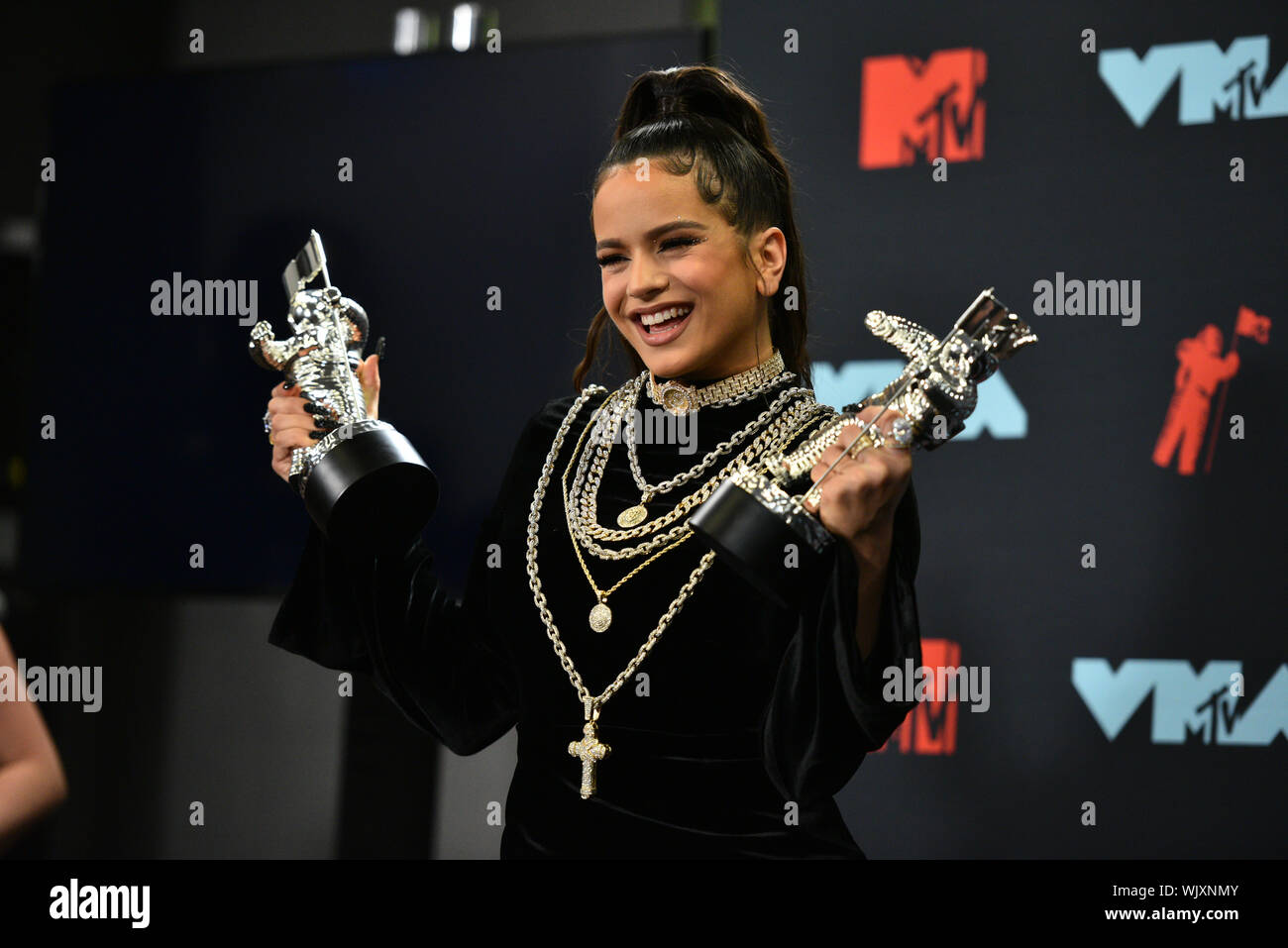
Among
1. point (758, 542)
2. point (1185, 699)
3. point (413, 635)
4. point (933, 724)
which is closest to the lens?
point (758, 542)

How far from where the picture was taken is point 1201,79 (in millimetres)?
2098

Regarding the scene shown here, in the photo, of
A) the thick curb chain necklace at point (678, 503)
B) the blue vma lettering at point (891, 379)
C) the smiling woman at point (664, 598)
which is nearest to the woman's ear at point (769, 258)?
the smiling woman at point (664, 598)

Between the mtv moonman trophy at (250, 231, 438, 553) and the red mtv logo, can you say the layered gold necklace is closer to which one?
the mtv moonman trophy at (250, 231, 438, 553)

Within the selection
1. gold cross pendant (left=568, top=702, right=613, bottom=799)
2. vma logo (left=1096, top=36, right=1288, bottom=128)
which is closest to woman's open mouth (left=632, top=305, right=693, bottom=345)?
gold cross pendant (left=568, top=702, right=613, bottom=799)

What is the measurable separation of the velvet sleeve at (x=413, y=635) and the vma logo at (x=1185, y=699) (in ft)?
3.49

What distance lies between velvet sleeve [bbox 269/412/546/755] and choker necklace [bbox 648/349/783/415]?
0.23 m

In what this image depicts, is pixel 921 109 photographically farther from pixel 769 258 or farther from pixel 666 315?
pixel 666 315

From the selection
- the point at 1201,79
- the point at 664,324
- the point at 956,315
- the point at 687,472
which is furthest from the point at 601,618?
the point at 1201,79

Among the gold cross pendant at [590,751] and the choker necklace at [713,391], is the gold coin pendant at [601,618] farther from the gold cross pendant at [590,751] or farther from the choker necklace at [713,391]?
the choker necklace at [713,391]

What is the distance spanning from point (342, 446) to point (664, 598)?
0.34m

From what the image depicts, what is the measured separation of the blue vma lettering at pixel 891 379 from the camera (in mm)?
2156

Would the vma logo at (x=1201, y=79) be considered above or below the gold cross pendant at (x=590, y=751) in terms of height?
above

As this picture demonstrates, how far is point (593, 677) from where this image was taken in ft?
4.32
